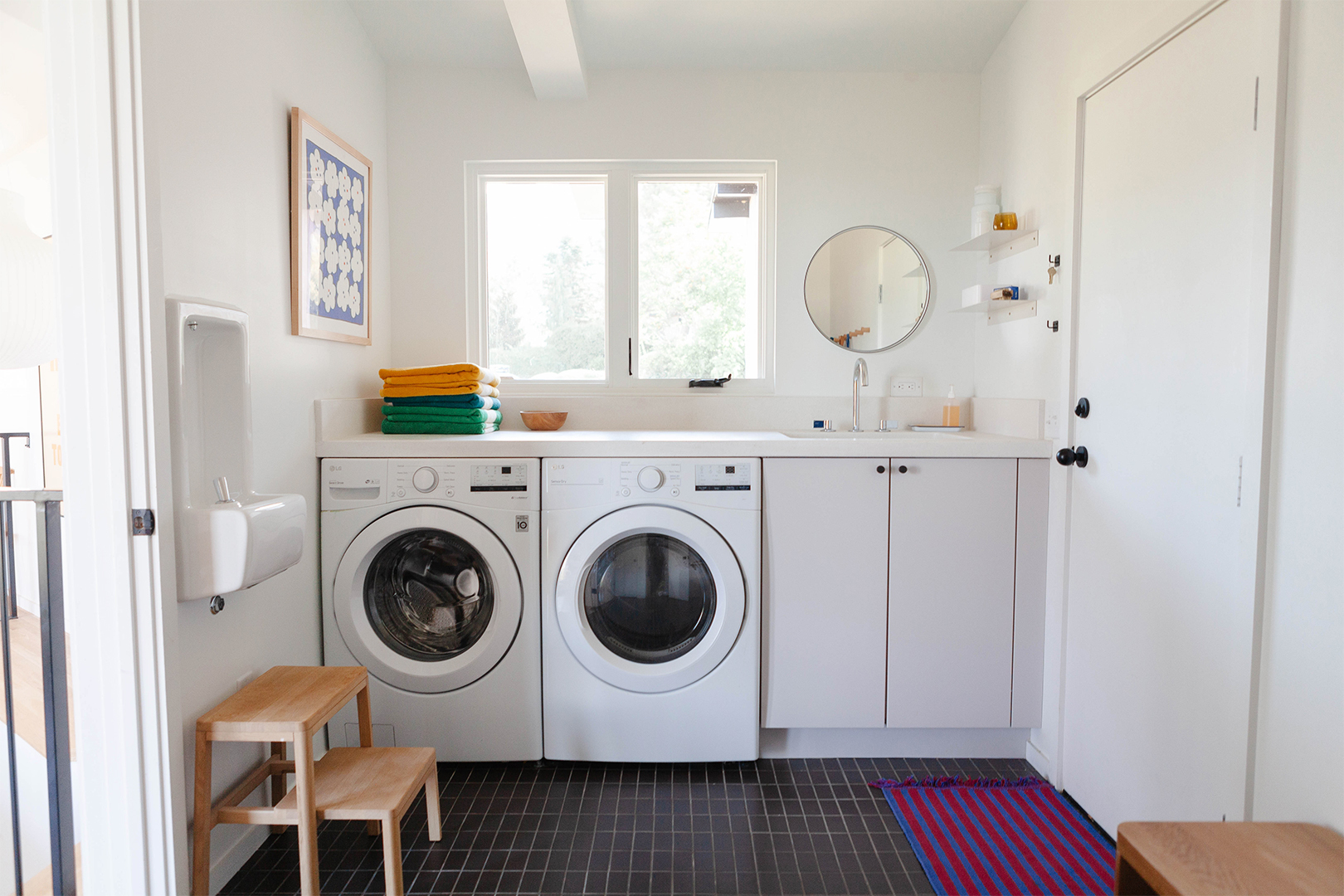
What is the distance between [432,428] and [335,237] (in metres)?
0.66

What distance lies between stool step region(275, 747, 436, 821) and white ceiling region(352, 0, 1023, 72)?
2.27m

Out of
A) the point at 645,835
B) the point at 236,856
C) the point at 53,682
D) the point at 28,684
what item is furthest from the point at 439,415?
the point at 28,684

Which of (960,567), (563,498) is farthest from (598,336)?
(960,567)

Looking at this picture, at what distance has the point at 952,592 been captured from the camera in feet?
7.23

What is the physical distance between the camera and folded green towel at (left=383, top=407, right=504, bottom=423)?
2361 mm

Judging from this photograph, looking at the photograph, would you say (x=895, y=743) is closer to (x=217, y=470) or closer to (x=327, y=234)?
(x=217, y=470)

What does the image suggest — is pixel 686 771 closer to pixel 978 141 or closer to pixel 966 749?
pixel 966 749

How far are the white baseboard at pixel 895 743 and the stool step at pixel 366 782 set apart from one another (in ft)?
3.59

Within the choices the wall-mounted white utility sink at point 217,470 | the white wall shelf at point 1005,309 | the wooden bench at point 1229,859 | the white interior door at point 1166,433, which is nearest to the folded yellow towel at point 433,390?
the wall-mounted white utility sink at point 217,470

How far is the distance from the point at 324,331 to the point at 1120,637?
92.7 inches

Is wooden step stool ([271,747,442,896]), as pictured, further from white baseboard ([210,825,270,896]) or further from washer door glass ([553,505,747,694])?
washer door glass ([553,505,747,694])

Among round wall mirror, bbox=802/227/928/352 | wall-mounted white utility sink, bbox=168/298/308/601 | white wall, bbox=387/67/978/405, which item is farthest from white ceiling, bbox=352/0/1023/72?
A: wall-mounted white utility sink, bbox=168/298/308/601

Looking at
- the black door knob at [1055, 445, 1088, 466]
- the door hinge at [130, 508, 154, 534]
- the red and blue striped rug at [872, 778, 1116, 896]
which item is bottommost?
the red and blue striped rug at [872, 778, 1116, 896]

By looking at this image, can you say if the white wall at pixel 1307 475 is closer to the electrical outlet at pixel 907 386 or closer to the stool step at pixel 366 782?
the electrical outlet at pixel 907 386
